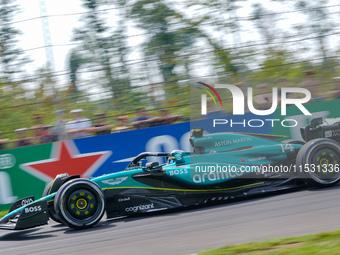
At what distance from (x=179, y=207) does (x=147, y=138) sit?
2701 mm

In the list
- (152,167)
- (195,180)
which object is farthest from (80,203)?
(195,180)

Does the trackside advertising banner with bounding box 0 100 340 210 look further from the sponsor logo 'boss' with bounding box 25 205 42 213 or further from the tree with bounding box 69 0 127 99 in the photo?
the sponsor logo 'boss' with bounding box 25 205 42 213

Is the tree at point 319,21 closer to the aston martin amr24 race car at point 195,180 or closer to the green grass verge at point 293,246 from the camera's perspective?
the aston martin amr24 race car at point 195,180

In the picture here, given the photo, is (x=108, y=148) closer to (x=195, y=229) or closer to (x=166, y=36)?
(x=166, y=36)

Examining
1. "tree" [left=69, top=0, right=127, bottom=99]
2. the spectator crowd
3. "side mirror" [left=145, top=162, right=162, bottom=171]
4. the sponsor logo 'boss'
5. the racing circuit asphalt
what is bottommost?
the racing circuit asphalt

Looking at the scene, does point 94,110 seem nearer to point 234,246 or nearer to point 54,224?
point 54,224

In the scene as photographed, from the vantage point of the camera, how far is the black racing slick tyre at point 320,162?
22.8 feet

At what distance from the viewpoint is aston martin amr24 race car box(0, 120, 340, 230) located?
6.29m

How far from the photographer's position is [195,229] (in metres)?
5.42

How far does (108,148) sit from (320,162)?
4.14 metres

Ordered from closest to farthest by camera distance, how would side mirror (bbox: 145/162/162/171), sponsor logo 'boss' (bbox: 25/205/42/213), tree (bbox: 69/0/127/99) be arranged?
1. sponsor logo 'boss' (bbox: 25/205/42/213)
2. side mirror (bbox: 145/162/162/171)
3. tree (bbox: 69/0/127/99)

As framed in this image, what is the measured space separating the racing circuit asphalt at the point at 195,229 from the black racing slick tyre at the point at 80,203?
15 cm

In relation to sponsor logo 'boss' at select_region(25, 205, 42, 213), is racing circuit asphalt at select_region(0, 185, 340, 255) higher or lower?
lower

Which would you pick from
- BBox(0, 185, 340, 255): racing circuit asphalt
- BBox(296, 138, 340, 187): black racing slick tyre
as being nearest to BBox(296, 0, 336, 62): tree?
BBox(296, 138, 340, 187): black racing slick tyre
